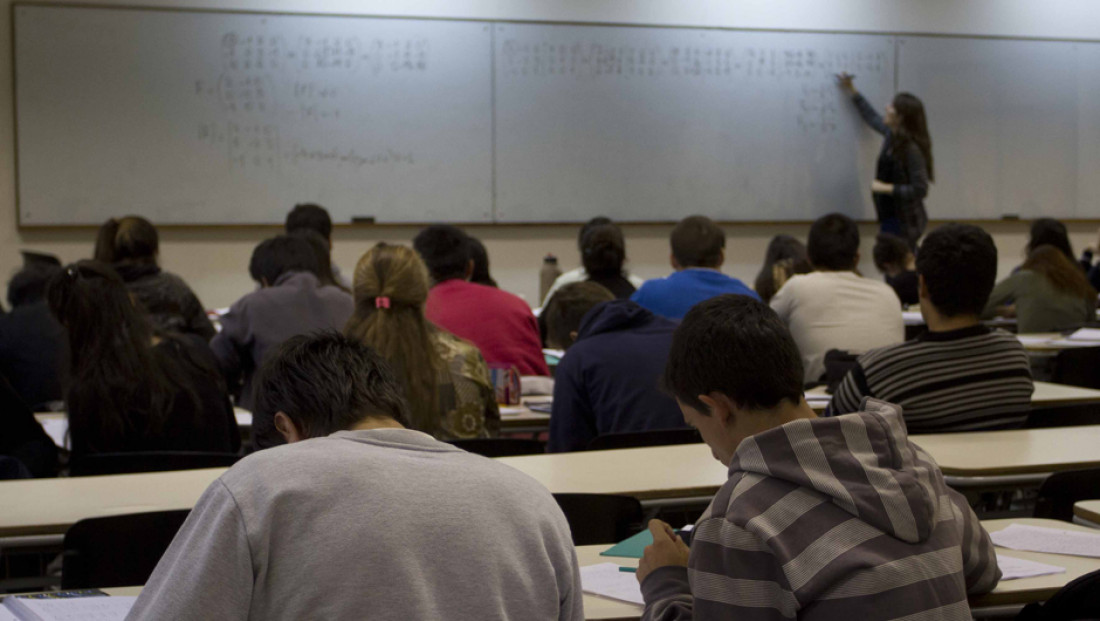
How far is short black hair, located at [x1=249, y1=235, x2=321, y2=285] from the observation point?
4590 millimetres

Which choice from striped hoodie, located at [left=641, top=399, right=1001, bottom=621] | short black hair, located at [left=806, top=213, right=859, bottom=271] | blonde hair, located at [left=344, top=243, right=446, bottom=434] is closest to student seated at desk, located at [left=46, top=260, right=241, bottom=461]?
blonde hair, located at [left=344, top=243, right=446, bottom=434]

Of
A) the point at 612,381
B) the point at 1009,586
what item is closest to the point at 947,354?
the point at 612,381

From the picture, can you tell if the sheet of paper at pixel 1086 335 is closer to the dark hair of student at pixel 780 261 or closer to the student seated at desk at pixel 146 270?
the dark hair of student at pixel 780 261

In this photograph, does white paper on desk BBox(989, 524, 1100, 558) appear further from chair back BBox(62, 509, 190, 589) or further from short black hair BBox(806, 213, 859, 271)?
short black hair BBox(806, 213, 859, 271)

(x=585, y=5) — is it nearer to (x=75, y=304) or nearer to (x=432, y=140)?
(x=432, y=140)

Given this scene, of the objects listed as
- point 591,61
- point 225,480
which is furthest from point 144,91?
point 225,480

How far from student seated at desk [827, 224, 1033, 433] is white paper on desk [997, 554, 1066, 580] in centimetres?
91

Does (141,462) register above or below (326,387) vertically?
below

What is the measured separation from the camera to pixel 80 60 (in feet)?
22.2

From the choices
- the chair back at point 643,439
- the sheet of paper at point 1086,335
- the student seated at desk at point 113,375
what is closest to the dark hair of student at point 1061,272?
the sheet of paper at point 1086,335

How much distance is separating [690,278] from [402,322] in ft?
5.87

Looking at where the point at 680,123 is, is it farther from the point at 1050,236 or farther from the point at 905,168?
the point at 1050,236

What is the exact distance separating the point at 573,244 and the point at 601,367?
4576mm

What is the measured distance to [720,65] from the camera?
793cm
